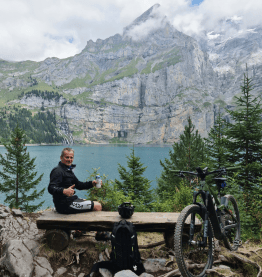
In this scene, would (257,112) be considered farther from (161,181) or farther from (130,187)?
(161,181)

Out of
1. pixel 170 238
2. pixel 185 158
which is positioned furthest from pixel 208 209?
pixel 185 158

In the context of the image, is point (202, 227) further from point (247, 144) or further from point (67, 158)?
point (247, 144)

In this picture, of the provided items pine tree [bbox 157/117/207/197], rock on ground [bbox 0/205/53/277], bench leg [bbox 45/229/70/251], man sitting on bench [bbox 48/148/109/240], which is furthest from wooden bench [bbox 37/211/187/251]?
pine tree [bbox 157/117/207/197]

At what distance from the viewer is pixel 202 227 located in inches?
163

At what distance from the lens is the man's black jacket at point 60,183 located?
15.7 ft

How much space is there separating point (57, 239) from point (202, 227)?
3.49 meters

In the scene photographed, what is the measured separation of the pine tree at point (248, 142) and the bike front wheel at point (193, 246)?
8689 millimetres

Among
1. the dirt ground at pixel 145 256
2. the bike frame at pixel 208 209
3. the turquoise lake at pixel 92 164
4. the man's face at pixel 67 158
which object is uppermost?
the man's face at pixel 67 158

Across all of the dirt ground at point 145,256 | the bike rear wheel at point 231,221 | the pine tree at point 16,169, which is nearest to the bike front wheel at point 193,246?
the dirt ground at point 145,256

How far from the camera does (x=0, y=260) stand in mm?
4227

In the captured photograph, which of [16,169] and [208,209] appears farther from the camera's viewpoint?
[16,169]

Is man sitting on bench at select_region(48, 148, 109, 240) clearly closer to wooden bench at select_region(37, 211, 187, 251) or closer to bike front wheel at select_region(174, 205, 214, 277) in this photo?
wooden bench at select_region(37, 211, 187, 251)

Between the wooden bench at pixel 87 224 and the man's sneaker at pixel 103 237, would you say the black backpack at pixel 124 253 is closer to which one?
the wooden bench at pixel 87 224

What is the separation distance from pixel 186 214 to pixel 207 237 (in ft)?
3.10
